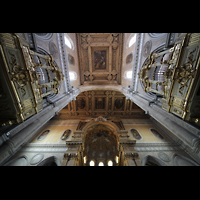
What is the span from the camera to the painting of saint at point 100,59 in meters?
12.9

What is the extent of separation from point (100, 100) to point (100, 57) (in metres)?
7.55

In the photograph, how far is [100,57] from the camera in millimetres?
13047

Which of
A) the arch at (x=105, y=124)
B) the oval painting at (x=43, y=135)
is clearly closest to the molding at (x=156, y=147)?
the arch at (x=105, y=124)

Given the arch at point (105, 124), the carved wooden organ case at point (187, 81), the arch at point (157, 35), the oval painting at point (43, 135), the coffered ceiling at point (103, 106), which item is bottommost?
the oval painting at point (43, 135)

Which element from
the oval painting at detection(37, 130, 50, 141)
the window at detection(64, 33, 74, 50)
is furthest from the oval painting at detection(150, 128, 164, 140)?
the window at detection(64, 33, 74, 50)

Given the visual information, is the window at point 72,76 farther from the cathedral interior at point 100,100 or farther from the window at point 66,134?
the window at point 66,134

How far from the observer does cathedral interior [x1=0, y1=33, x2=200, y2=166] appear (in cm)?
292

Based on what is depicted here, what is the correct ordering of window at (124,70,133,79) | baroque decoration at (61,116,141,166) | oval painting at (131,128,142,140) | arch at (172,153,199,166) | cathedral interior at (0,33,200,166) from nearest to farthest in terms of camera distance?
cathedral interior at (0,33,200,166) < arch at (172,153,199,166) < baroque decoration at (61,116,141,166) < oval painting at (131,128,142,140) < window at (124,70,133,79)

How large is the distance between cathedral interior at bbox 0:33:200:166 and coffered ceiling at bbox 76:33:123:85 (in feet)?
0.47

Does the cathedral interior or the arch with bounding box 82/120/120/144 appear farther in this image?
the arch with bounding box 82/120/120/144

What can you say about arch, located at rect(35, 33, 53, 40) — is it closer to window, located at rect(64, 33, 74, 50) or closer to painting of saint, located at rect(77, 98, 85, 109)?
window, located at rect(64, 33, 74, 50)

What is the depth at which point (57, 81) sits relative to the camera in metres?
5.72
